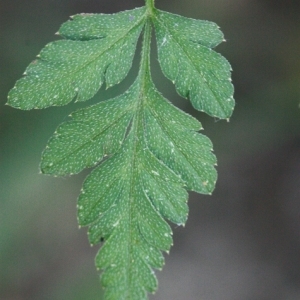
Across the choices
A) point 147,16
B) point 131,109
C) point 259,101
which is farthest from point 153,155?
point 259,101

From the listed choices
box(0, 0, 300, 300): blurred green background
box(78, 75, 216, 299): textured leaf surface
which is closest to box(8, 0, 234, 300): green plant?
box(78, 75, 216, 299): textured leaf surface

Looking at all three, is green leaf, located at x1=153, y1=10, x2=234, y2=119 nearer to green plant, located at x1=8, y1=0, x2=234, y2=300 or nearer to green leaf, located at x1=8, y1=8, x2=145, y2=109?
green plant, located at x1=8, y1=0, x2=234, y2=300

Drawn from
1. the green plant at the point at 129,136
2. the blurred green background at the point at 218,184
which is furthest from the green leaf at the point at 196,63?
the blurred green background at the point at 218,184

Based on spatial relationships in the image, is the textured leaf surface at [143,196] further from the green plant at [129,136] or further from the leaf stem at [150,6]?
the leaf stem at [150,6]

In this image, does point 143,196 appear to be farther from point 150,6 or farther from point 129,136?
point 150,6

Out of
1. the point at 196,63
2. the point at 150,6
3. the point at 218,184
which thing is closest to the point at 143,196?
the point at 196,63

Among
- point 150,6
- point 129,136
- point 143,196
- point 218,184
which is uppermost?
point 150,6

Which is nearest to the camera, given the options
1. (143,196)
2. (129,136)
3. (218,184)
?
(143,196)
